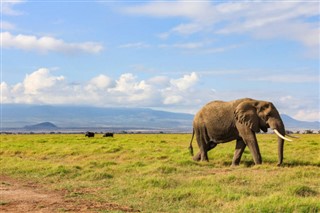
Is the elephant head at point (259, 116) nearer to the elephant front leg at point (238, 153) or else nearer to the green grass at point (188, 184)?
the elephant front leg at point (238, 153)

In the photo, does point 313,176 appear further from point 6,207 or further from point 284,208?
point 6,207

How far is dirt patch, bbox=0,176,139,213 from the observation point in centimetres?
1152

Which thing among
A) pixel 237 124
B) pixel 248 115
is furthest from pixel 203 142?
pixel 248 115

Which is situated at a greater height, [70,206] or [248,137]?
[248,137]

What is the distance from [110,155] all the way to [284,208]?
59.1ft

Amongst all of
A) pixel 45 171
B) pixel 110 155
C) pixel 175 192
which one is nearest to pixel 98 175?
pixel 45 171

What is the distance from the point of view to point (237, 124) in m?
22.0

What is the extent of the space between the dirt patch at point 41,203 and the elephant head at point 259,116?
1016cm

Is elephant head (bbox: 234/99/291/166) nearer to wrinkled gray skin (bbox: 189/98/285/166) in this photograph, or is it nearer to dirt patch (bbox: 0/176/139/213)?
wrinkled gray skin (bbox: 189/98/285/166)

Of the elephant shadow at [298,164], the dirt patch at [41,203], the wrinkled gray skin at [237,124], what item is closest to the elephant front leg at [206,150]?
the wrinkled gray skin at [237,124]

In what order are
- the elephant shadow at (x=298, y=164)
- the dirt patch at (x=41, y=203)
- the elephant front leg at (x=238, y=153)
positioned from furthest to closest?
the elephant front leg at (x=238, y=153), the elephant shadow at (x=298, y=164), the dirt patch at (x=41, y=203)

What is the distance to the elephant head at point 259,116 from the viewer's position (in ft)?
70.1

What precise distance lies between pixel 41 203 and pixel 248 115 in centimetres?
1183

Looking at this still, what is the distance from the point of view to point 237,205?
11219 mm
